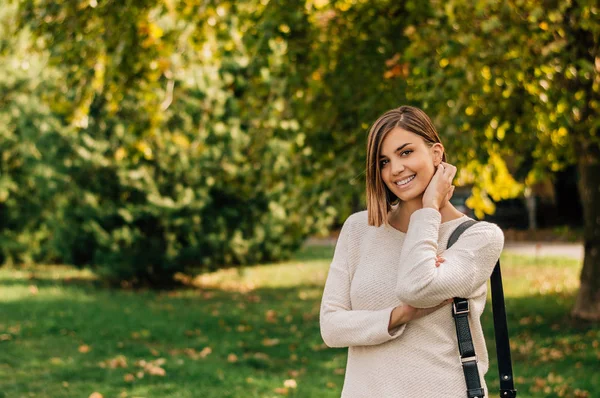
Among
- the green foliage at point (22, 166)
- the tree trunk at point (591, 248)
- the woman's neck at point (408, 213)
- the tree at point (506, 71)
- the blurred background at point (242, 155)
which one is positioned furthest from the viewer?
the green foliage at point (22, 166)

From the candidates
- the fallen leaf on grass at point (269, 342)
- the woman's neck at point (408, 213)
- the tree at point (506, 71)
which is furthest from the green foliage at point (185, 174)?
the woman's neck at point (408, 213)

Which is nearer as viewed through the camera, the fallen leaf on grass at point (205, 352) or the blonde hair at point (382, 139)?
the blonde hair at point (382, 139)

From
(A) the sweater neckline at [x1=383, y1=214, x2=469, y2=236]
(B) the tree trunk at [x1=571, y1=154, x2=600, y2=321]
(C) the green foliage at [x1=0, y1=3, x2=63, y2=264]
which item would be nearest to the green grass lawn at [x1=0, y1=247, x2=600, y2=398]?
(B) the tree trunk at [x1=571, y1=154, x2=600, y2=321]

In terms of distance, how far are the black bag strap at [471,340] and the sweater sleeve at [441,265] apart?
1.6 inches

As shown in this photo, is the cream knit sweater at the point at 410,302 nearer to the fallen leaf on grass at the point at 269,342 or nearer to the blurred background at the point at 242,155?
the blurred background at the point at 242,155

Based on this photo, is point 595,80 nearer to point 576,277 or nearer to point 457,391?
point 457,391

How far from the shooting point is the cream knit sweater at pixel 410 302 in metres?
2.20

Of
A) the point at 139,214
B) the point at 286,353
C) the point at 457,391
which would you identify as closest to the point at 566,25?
the point at 286,353

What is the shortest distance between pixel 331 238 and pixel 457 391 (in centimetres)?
2931

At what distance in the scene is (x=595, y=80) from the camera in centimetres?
830

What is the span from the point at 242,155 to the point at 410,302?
11396mm

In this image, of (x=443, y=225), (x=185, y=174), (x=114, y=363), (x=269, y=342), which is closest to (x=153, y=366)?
(x=114, y=363)

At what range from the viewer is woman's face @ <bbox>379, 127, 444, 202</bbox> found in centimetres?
233

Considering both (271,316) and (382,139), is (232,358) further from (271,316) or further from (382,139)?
(382,139)
